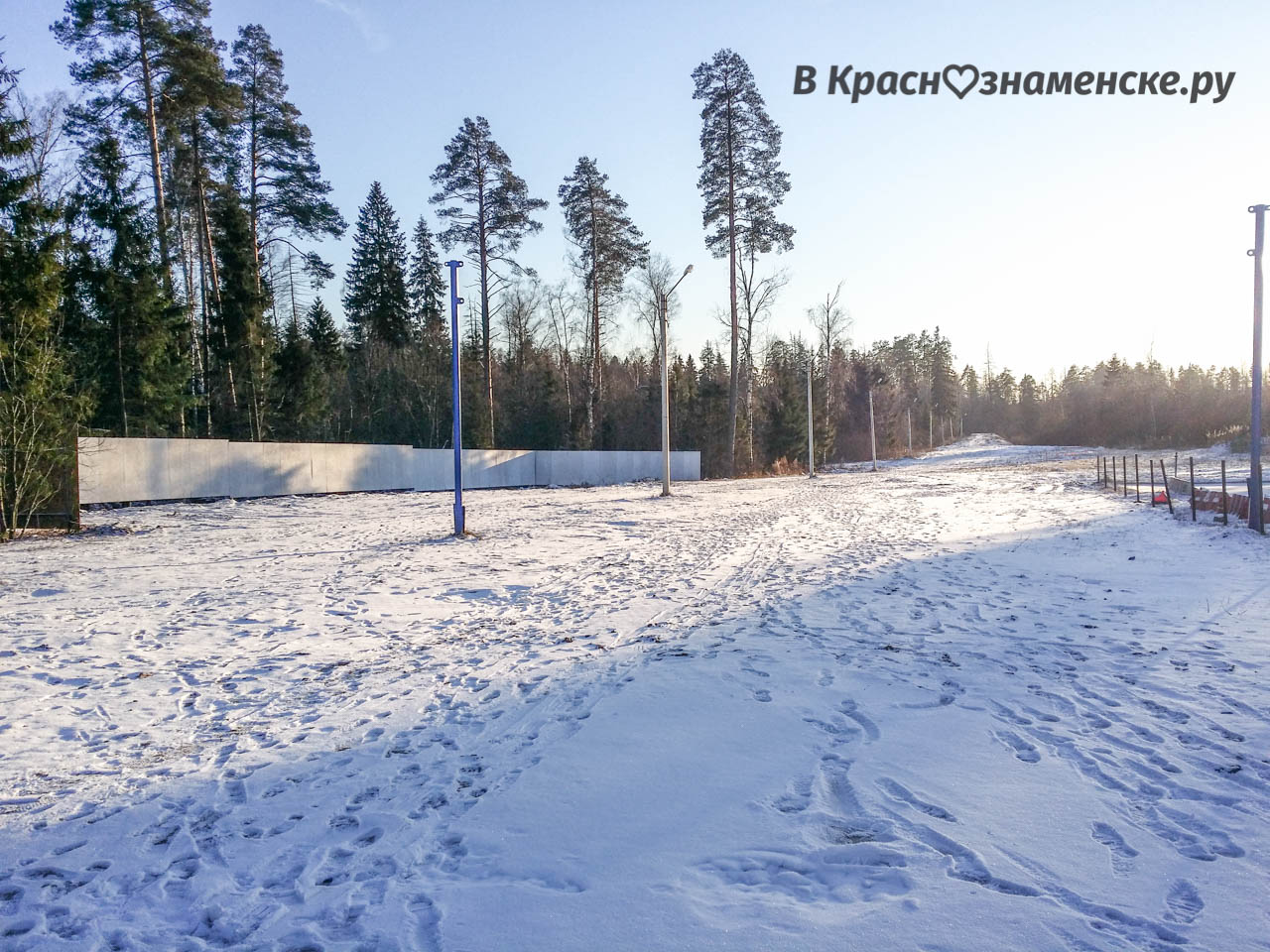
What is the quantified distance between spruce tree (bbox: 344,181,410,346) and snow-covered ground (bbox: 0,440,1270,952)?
34567 mm

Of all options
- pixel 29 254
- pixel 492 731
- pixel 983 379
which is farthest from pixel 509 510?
pixel 983 379

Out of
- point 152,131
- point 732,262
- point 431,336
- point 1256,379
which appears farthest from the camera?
point 431,336

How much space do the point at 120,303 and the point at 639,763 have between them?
25.9 metres

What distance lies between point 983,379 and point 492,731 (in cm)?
14195

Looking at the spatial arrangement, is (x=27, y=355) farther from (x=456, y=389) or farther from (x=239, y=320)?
(x=239, y=320)

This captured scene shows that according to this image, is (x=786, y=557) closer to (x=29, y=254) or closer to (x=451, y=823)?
(x=451, y=823)

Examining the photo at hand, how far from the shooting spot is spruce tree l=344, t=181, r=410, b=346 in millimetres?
42094

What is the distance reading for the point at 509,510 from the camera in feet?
64.3

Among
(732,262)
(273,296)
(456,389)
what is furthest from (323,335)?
(456,389)

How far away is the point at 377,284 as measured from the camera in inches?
1661

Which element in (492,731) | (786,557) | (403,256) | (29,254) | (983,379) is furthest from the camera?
(983,379)

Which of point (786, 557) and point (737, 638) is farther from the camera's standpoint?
point (786, 557)

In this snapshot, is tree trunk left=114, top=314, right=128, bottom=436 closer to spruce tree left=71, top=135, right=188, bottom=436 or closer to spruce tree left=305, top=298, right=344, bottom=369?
spruce tree left=71, top=135, right=188, bottom=436

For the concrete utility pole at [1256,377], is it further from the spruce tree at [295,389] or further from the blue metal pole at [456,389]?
the spruce tree at [295,389]
